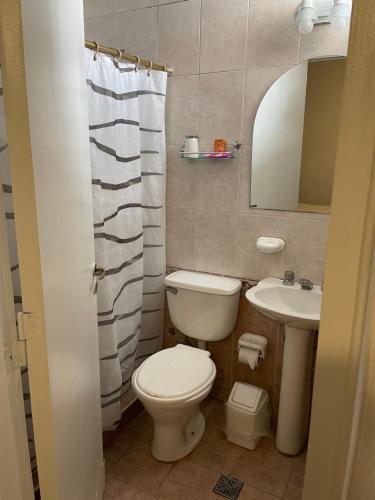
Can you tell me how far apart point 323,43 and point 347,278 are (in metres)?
1.62

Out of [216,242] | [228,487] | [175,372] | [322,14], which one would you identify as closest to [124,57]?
[322,14]

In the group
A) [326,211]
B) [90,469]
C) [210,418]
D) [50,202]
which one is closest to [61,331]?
[50,202]

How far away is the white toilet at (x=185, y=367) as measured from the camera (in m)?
1.70

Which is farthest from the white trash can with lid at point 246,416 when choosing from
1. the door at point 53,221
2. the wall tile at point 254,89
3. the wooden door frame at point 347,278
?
the wooden door frame at point 347,278

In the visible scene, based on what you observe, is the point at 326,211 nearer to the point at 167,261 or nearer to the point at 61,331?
the point at 167,261

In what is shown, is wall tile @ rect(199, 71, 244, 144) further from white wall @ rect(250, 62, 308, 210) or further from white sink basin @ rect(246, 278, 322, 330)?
white sink basin @ rect(246, 278, 322, 330)

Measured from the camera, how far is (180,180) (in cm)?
217

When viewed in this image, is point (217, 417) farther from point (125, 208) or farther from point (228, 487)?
point (125, 208)

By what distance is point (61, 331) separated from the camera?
1.02 meters

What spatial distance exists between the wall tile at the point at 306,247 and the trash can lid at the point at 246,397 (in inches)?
27.2

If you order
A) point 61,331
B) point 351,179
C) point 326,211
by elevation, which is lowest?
point 61,331

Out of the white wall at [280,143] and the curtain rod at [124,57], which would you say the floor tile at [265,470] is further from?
the curtain rod at [124,57]

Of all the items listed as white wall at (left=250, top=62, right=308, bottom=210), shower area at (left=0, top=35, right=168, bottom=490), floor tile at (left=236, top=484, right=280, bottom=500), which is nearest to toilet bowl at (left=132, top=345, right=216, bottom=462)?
shower area at (left=0, top=35, right=168, bottom=490)

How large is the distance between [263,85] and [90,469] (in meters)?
1.87
